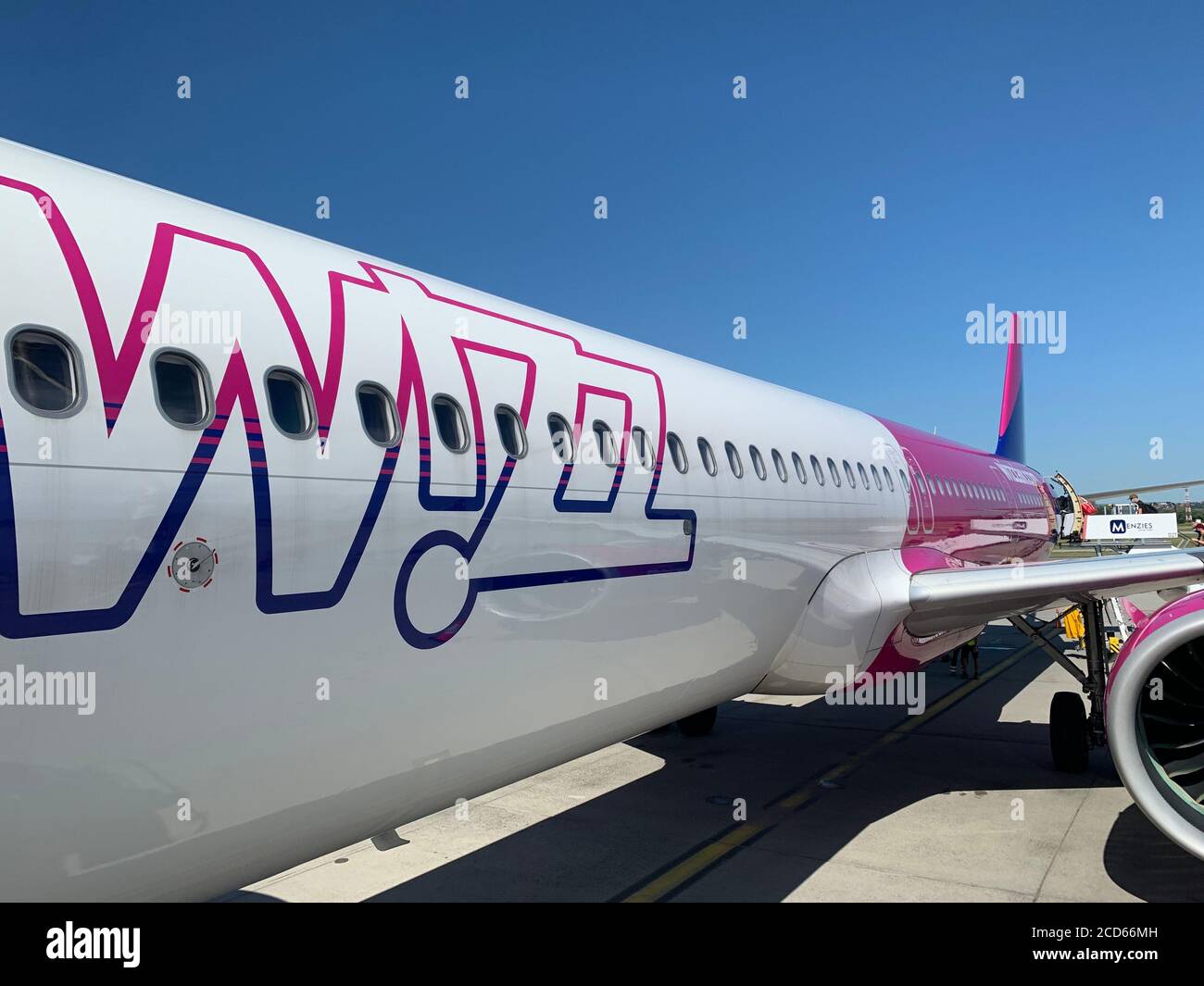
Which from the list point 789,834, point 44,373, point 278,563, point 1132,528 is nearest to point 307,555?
point 278,563

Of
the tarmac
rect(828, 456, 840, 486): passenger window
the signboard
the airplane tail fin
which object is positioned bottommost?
the tarmac

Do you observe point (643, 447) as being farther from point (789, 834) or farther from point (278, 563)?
point (789, 834)

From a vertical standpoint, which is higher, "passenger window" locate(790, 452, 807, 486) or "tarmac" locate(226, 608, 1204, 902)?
"passenger window" locate(790, 452, 807, 486)

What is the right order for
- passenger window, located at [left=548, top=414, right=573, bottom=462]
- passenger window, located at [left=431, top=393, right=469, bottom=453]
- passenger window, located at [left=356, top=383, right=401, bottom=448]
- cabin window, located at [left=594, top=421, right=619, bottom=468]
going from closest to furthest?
passenger window, located at [left=356, top=383, right=401, bottom=448], passenger window, located at [left=431, top=393, right=469, bottom=453], passenger window, located at [left=548, top=414, right=573, bottom=462], cabin window, located at [left=594, top=421, right=619, bottom=468]

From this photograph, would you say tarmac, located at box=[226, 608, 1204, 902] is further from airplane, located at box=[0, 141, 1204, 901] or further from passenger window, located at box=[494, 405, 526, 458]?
passenger window, located at box=[494, 405, 526, 458]

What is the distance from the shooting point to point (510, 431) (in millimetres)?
4055

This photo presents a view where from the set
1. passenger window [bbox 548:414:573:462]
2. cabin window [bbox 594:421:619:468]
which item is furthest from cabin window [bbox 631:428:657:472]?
passenger window [bbox 548:414:573:462]

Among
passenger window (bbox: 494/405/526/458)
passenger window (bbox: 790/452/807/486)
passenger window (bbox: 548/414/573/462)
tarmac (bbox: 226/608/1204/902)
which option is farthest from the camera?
passenger window (bbox: 790/452/807/486)

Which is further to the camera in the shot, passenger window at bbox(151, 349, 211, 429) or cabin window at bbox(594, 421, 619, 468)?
cabin window at bbox(594, 421, 619, 468)

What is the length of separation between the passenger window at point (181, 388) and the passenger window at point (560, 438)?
1.81 meters

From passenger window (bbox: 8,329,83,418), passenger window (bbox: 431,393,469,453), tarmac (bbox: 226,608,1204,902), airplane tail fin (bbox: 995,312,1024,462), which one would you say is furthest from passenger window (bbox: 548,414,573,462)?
airplane tail fin (bbox: 995,312,1024,462)

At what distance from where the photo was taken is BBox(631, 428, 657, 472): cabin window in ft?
16.4

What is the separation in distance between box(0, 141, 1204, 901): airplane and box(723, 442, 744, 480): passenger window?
0.57 ft
